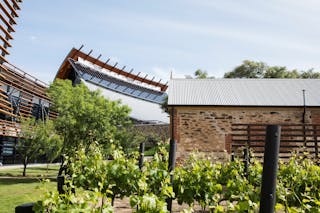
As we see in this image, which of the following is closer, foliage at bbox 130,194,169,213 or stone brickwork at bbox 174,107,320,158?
foliage at bbox 130,194,169,213

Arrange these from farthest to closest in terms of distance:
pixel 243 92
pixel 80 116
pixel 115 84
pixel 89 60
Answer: pixel 115 84 → pixel 89 60 → pixel 243 92 → pixel 80 116

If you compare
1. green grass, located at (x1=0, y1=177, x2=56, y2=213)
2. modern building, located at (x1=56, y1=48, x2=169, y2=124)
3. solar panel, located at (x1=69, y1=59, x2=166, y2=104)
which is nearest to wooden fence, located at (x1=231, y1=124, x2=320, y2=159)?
green grass, located at (x1=0, y1=177, x2=56, y2=213)

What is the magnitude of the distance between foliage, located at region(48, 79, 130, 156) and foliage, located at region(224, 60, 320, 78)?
1938cm

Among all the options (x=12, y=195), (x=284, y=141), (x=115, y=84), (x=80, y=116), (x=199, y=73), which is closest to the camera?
(x=12, y=195)

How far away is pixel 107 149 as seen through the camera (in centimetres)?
1318

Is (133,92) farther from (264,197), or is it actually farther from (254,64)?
(264,197)

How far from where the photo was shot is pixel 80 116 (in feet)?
42.5

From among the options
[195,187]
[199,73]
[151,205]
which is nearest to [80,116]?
[195,187]

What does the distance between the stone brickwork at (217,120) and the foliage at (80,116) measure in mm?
3135

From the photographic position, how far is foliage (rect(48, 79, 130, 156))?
12789 millimetres

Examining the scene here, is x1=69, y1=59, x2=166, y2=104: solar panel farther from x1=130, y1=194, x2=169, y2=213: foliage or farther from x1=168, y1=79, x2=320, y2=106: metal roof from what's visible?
x1=130, y1=194, x2=169, y2=213: foliage

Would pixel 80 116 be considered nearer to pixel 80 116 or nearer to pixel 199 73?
pixel 80 116

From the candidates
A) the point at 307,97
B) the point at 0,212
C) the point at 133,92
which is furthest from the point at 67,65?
the point at 0,212

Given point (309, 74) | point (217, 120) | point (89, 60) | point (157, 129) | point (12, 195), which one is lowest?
Result: point (12, 195)
